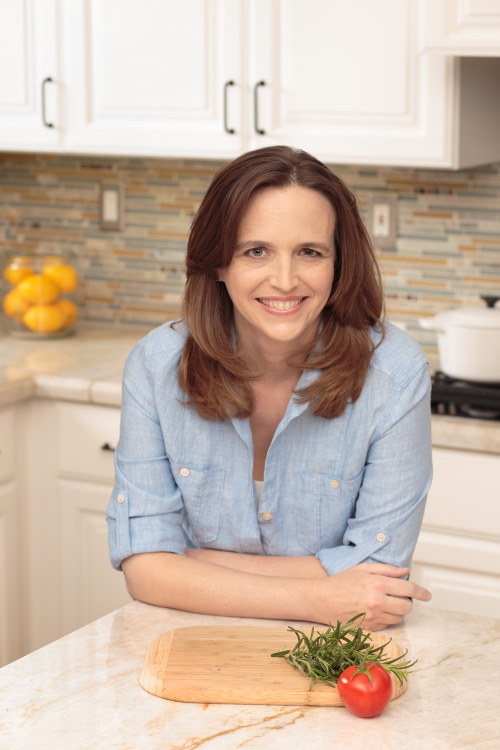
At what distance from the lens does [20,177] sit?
10.1 ft

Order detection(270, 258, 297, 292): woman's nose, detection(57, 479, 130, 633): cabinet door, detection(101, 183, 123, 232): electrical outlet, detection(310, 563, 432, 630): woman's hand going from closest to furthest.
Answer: detection(310, 563, 432, 630): woman's hand
detection(270, 258, 297, 292): woman's nose
detection(57, 479, 130, 633): cabinet door
detection(101, 183, 123, 232): electrical outlet

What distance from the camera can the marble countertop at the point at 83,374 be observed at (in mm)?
2045

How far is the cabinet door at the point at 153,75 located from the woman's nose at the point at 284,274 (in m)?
1.07

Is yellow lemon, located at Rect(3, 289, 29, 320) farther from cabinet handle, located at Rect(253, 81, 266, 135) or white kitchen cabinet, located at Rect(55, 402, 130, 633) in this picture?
cabinet handle, located at Rect(253, 81, 266, 135)

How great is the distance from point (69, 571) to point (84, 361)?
1.80 feet

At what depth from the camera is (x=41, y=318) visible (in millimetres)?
2818

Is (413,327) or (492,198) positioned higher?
(492,198)

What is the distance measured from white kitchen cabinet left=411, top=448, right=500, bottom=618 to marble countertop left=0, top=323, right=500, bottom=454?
48 millimetres

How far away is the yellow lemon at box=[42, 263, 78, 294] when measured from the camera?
280 cm

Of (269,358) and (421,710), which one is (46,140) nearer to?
(269,358)

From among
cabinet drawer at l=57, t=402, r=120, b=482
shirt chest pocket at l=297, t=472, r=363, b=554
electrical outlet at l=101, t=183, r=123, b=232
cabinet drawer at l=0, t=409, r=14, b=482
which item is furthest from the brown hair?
electrical outlet at l=101, t=183, r=123, b=232

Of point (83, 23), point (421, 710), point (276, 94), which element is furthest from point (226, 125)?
point (421, 710)

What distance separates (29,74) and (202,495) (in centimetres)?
155

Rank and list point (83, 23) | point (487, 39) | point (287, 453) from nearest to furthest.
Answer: point (287, 453)
point (487, 39)
point (83, 23)
